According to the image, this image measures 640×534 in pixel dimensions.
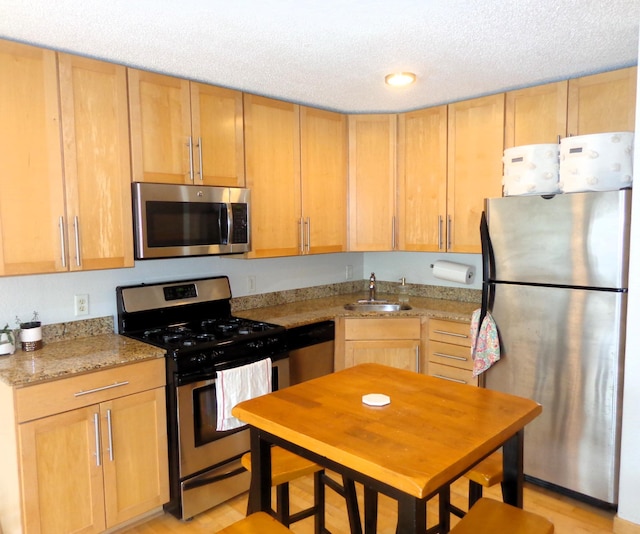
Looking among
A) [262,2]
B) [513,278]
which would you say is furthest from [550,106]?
[262,2]

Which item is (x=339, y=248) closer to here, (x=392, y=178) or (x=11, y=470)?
(x=392, y=178)

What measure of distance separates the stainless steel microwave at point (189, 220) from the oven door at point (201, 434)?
28.7 inches

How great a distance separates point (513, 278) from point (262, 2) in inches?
73.0

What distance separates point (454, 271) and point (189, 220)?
192 cm

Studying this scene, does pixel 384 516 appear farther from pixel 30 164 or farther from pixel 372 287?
pixel 30 164

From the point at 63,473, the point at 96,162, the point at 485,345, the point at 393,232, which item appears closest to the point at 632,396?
the point at 485,345

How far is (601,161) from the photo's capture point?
2.37m

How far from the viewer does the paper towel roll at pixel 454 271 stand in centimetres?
354

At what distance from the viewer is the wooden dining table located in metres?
1.24

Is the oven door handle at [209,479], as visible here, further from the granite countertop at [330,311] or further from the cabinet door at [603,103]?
the cabinet door at [603,103]

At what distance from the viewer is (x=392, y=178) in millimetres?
3623

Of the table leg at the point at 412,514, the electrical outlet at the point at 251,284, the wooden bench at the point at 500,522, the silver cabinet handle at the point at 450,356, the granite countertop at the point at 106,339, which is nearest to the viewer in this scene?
the table leg at the point at 412,514

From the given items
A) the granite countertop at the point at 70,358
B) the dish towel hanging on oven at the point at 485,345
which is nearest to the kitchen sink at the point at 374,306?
the dish towel hanging on oven at the point at 485,345

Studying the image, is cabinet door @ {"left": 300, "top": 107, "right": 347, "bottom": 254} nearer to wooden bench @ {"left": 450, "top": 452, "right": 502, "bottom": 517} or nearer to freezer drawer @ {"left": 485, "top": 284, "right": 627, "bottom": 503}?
freezer drawer @ {"left": 485, "top": 284, "right": 627, "bottom": 503}
